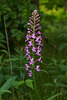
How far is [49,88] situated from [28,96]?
37 centimetres

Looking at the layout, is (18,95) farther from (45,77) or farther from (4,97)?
(45,77)

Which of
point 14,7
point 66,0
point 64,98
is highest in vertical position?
point 66,0

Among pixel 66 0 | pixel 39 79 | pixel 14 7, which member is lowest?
pixel 39 79

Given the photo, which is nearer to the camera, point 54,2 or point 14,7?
point 14,7

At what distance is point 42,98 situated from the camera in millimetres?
2182

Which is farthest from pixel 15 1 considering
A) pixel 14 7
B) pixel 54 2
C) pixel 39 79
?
pixel 39 79

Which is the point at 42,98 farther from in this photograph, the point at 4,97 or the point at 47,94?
the point at 4,97

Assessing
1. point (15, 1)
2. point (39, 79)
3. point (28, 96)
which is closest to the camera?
point (39, 79)

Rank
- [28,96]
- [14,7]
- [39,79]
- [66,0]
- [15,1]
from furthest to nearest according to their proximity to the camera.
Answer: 1. [66,0]
2. [14,7]
3. [15,1]
4. [28,96]
5. [39,79]

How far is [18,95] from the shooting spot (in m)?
2.19

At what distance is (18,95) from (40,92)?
0.30 metres

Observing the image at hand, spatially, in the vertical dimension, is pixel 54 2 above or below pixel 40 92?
above

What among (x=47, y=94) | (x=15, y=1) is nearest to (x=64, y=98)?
(x=47, y=94)

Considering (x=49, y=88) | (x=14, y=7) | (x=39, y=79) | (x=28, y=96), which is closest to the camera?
(x=39, y=79)
